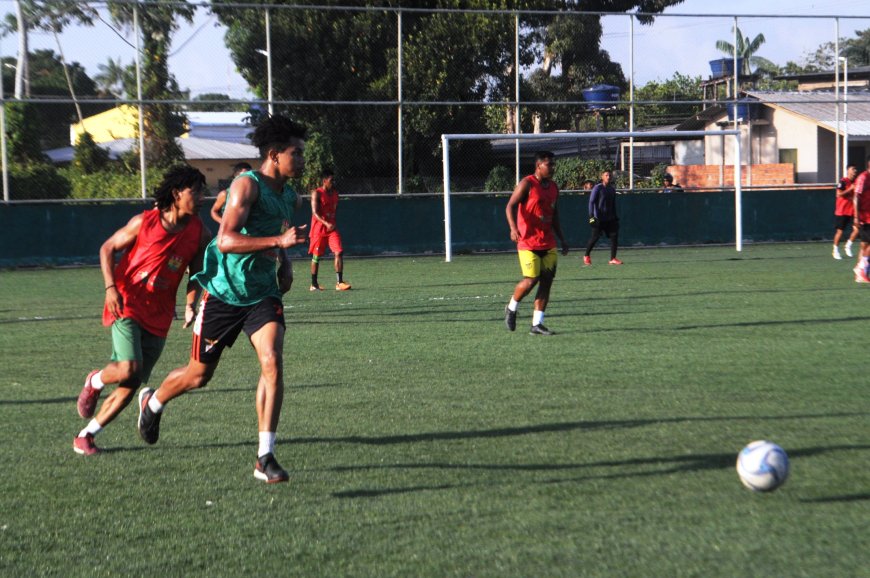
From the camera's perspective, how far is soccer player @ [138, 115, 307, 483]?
6.00 metres

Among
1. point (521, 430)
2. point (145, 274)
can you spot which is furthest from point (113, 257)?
point (521, 430)

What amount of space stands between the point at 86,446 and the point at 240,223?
1.73m

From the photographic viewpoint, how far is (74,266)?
2509 centimetres

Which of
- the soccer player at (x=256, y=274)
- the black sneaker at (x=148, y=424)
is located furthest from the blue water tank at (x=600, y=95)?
the black sneaker at (x=148, y=424)

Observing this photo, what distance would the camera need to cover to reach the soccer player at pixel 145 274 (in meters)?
6.62

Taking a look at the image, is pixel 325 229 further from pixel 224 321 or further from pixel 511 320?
pixel 224 321

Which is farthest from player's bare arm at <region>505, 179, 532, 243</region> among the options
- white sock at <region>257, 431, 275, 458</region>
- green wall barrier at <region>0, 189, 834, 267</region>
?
green wall barrier at <region>0, 189, 834, 267</region>

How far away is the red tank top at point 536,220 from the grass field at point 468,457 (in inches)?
40.4

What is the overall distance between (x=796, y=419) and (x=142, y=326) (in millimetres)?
4192

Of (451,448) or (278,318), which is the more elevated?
(278,318)

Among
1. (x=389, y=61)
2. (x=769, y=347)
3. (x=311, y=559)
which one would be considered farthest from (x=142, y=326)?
(x=389, y=61)

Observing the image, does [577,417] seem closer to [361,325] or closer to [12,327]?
[361,325]

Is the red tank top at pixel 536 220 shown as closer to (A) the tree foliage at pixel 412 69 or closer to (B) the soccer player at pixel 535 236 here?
(B) the soccer player at pixel 535 236

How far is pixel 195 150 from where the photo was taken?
34.7 meters
